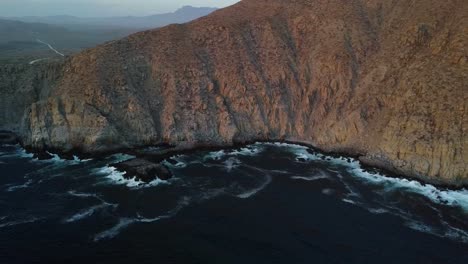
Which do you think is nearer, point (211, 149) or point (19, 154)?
point (19, 154)

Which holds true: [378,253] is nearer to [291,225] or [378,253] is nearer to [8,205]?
[291,225]

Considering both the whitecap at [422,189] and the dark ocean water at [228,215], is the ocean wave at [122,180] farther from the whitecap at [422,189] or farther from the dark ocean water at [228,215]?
the whitecap at [422,189]

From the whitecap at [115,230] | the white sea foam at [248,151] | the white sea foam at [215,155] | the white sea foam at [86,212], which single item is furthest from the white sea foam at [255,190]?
the white sea foam at [86,212]

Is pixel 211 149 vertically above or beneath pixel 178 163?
above

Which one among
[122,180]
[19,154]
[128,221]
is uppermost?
[19,154]

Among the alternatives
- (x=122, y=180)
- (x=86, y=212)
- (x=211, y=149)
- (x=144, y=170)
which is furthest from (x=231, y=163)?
(x=86, y=212)

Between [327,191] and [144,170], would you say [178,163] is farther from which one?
[327,191]

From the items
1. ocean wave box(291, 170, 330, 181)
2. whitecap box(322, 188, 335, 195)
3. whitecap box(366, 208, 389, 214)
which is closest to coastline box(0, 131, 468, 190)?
ocean wave box(291, 170, 330, 181)

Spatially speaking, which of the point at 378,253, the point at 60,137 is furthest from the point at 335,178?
the point at 60,137
